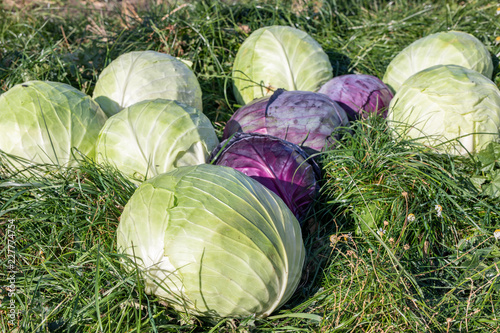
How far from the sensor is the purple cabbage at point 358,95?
3531 mm

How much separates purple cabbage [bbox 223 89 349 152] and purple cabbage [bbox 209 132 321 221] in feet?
0.90

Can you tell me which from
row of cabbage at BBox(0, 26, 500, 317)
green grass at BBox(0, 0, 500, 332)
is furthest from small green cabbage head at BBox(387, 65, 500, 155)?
green grass at BBox(0, 0, 500, 332)

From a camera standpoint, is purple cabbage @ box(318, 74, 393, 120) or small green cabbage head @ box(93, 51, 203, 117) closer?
small green cabbage head @ box(93, 51, 203, 117)

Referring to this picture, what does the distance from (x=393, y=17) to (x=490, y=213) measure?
3.17 metres

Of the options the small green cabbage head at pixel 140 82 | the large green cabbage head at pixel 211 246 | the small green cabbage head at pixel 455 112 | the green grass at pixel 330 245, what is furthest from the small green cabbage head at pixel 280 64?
the large green cabbage head at pixel 211 246

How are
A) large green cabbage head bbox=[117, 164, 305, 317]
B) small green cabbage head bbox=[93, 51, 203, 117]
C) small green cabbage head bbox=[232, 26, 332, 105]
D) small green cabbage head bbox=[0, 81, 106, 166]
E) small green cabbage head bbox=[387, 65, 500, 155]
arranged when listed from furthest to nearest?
small green cabbage head bbox=[232, 26, 332, 105] → small green cabbage head bbox=[93, 51, 203, 117] → small green cabbage head bbox=[387, 65, 500, 155] → small green cabbage head bbox=[0, 81, 106, 166] → large green cabbage head bbox=[117, 164, 305, 317]

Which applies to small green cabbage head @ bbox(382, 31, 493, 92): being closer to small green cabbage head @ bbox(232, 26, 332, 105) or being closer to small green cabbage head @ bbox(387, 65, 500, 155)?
small green cabbage head @ bbox(387, 65, 500, 155)

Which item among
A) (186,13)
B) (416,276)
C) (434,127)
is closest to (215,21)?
(186,13)

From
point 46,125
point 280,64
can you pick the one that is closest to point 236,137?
point 280,64

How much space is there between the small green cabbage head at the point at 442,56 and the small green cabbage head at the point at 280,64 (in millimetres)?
660

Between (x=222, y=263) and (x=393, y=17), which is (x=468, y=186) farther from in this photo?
(x=393, y=17)

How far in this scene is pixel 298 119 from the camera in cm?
306

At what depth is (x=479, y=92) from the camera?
302 centimetres

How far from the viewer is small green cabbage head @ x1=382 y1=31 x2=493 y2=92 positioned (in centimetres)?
363
